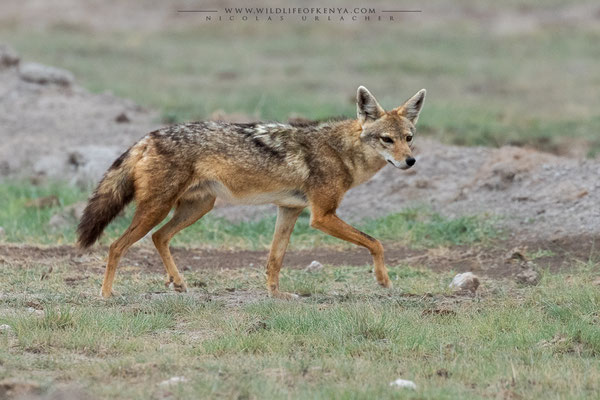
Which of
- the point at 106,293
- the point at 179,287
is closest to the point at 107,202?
the point at 106,293

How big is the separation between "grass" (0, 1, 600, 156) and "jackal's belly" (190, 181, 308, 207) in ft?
23.4

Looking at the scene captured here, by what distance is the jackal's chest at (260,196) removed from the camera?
851cm

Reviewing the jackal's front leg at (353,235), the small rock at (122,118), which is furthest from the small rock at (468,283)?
the small rock at (122,118)

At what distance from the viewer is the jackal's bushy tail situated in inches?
325

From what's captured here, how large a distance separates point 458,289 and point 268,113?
8408 millimetres

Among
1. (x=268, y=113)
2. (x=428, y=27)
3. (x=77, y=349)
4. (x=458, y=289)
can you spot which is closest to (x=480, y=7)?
(x=428, y=27)

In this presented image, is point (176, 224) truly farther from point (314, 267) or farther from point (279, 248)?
point (314, 267)

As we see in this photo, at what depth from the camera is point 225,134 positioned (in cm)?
852

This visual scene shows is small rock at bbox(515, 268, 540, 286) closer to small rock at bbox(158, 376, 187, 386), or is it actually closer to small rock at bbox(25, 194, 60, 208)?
small rock at bbox(158, 376, 187, 386)

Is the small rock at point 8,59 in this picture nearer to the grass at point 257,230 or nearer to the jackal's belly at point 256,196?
the grass at point 257,230

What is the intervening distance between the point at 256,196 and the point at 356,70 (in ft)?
51.9

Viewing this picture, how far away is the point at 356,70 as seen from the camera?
24016 mm

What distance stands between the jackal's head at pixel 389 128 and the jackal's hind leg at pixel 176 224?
1.50 meters

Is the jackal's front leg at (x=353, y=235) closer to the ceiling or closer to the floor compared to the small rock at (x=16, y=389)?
closer to the floor
